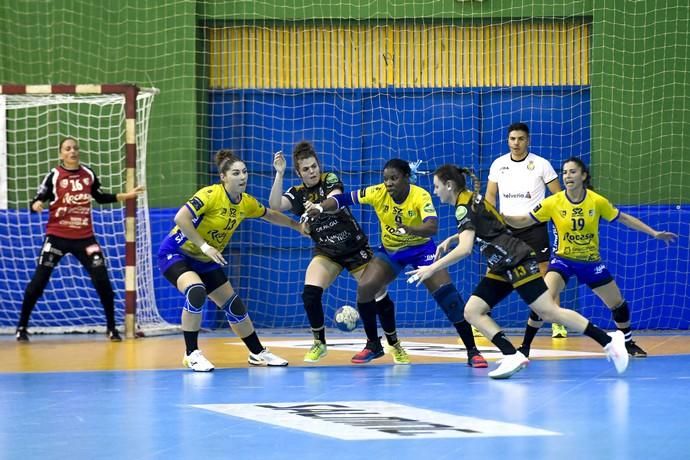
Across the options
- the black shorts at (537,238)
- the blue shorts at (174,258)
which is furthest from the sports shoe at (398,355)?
the black shorts at (537,238)

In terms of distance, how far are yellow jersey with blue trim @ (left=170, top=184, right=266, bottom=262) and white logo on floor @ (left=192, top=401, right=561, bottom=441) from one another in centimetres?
246

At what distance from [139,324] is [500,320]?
4345 mm

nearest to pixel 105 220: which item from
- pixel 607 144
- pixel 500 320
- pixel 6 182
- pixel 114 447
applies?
pixel 6 182

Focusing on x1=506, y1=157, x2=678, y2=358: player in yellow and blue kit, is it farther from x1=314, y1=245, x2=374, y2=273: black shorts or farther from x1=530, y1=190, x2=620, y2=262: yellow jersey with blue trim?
x1=314, y1=245, x2=374, y2=273: black shorts

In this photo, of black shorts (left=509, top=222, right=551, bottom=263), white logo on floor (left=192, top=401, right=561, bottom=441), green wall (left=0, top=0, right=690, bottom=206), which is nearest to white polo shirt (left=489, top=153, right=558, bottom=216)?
black shorts (left=509, top=222, right=551, bottom=263)

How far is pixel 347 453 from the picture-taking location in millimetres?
6246

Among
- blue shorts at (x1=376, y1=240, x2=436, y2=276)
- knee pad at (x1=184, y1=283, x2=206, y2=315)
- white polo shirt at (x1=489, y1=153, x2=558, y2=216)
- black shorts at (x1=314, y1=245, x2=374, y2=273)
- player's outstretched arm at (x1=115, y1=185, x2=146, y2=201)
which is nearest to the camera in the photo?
knee pad at (x1=184, y1=283, x2=206, y2=315)

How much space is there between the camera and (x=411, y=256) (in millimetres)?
10508

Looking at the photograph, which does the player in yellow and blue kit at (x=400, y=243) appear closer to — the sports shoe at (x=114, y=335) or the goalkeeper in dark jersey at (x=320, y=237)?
the goalkeeper in dark jersey at (x=320, y=237)

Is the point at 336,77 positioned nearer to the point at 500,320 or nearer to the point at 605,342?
the point at 500,320

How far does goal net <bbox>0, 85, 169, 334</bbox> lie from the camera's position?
48.7 ft

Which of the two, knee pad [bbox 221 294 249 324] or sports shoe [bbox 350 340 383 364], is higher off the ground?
knee pad [bbox 221 294 249 324]

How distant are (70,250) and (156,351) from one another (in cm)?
200

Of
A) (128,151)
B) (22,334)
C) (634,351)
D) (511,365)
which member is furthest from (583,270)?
(22,334)
